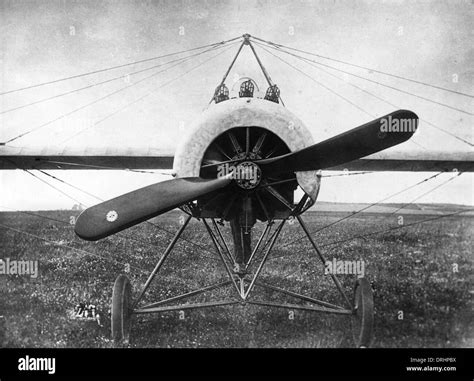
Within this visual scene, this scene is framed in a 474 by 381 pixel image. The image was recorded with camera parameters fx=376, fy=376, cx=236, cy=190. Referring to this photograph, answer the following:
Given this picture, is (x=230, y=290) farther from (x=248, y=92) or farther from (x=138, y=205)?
(x=138, y=205)

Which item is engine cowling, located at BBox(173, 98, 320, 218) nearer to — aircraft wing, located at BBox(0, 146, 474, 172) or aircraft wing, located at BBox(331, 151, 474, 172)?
aircraft wing, located at BBox(0, 146, 474, 172)

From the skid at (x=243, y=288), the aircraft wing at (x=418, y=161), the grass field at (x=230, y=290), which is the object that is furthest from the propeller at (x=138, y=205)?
the aircraft wing at (x=418, y=161)

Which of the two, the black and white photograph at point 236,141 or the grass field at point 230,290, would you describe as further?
the grass field at point 230,290

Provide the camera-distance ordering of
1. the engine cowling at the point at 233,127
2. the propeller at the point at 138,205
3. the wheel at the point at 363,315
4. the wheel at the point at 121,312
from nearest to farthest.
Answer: the propeller at the point at 138,205 → the engine cowling at the point at 233,127 → the wheel at the point at 121,312 → the wheel at the point at 363,315

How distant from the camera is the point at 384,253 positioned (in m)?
8.34

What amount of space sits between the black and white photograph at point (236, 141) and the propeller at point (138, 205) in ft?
0.09

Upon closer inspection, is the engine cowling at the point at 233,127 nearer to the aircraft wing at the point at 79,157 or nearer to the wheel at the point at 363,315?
the aircraft wing at the point at 79,157

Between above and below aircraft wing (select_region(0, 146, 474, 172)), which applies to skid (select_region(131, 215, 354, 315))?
below

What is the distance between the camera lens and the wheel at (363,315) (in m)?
4.24

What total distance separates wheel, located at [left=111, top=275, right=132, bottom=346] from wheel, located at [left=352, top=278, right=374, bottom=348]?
2651mm

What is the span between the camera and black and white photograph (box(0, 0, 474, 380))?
3422 millimetres

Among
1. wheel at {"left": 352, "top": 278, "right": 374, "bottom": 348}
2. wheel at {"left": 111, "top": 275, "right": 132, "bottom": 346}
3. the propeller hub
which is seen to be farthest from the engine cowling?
wheel at {"left": 352, "top": 278, "right": 374, "bottom": 348}

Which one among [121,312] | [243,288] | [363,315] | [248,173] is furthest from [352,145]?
[121,312]
